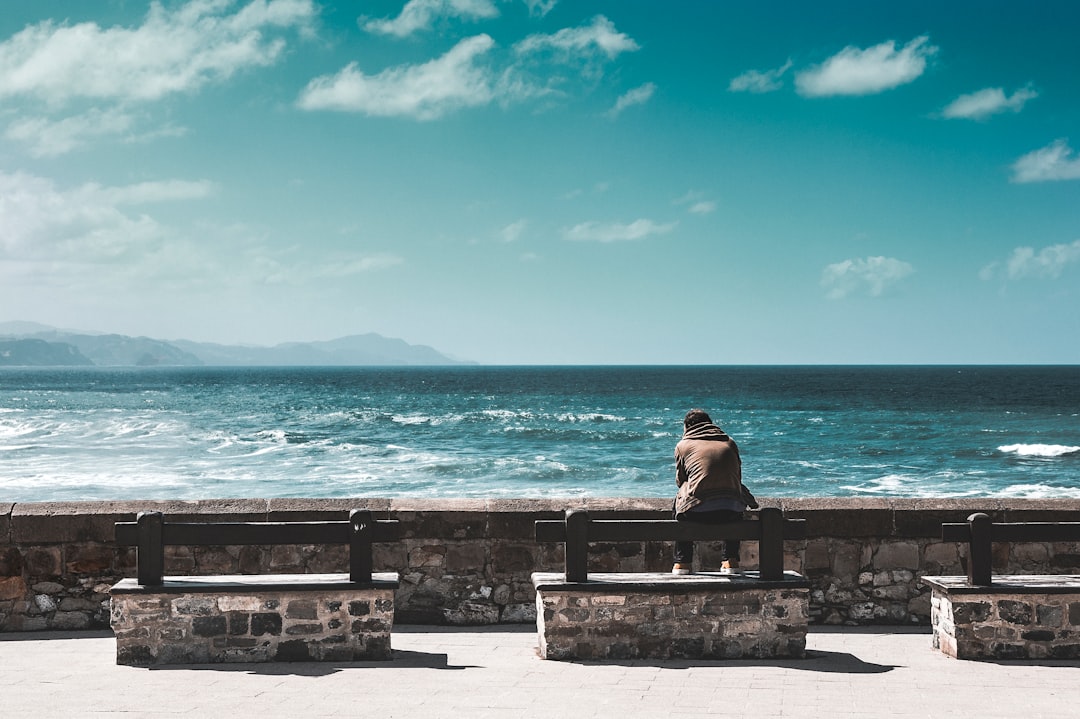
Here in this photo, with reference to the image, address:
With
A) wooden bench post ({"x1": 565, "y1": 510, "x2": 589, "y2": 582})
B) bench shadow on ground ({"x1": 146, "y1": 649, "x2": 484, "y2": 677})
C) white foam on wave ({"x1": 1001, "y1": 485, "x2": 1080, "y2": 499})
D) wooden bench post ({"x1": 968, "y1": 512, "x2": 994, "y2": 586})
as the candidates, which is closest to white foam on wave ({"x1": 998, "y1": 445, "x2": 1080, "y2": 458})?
white foam on wave ({"x1": 1001, "y1": 485, "x2": 1080, "y2": 499})

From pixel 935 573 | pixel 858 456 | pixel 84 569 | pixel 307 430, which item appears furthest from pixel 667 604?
pixel 307 430

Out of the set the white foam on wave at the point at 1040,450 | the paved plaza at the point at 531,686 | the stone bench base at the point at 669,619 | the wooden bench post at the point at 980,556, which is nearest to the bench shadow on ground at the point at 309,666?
the paved plaza at the point at 531,686

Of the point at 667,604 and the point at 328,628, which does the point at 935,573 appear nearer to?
the point at 667,604

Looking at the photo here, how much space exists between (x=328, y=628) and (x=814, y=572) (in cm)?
351

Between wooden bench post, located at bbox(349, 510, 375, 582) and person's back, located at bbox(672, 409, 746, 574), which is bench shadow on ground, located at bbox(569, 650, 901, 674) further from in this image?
wooden bench post, located at bbox(349, 510, 375, 582)

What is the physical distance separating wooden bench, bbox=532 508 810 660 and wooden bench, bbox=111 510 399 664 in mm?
1026

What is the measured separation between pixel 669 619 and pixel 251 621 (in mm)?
2444

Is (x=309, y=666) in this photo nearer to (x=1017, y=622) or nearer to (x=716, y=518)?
(x=716, y=518)

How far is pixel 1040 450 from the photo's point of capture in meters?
36.7

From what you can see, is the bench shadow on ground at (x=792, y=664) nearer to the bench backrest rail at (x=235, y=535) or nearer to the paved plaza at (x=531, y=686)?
the paved plaza at (x=531, y=686)

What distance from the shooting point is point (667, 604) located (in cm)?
638

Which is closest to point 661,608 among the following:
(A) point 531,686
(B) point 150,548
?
(A) point 531,686

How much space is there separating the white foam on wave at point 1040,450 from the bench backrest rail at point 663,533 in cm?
3234

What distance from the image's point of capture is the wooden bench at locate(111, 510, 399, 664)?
6.15 m
